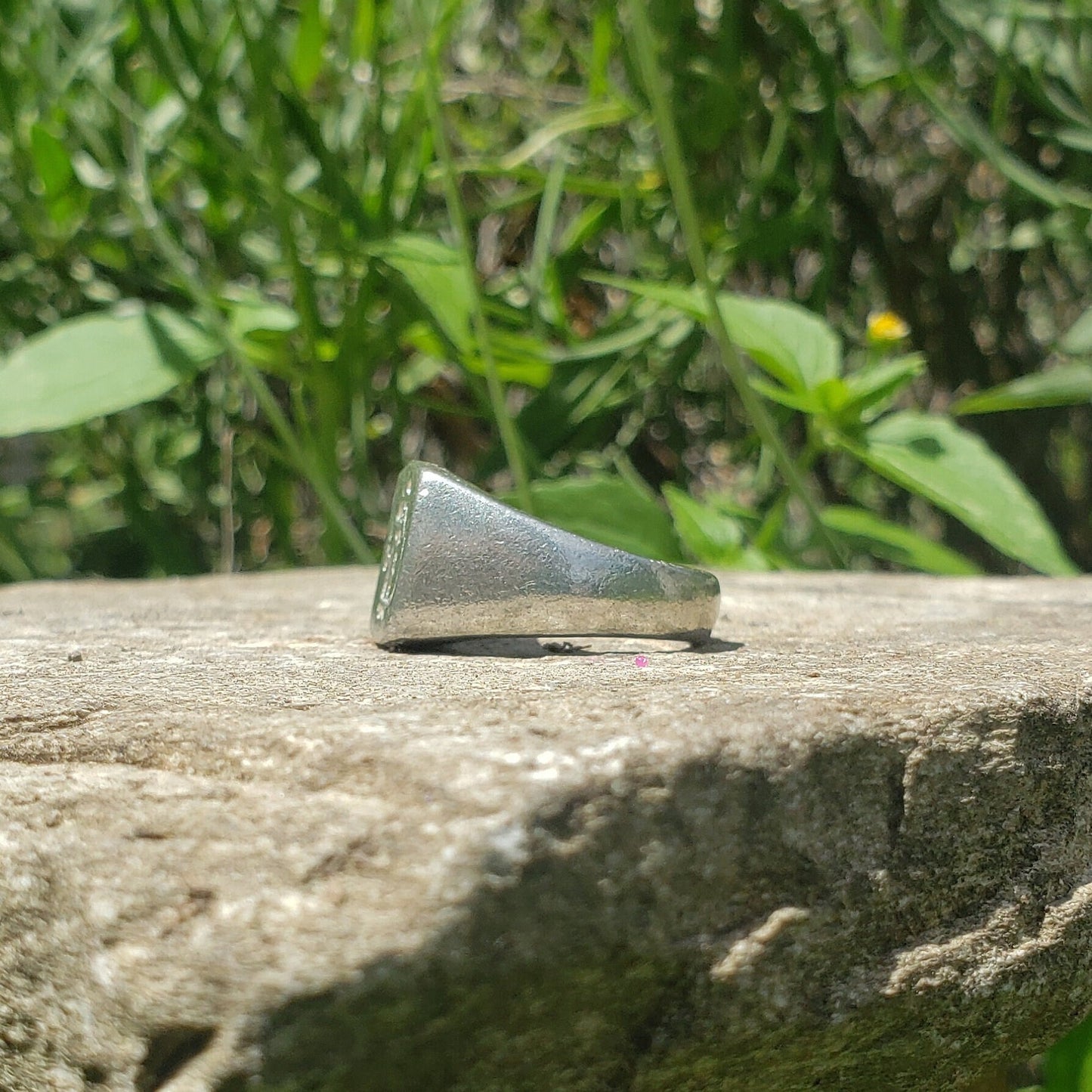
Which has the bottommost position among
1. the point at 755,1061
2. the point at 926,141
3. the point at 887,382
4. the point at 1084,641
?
the point at 755,1061

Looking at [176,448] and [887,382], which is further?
[176,448]

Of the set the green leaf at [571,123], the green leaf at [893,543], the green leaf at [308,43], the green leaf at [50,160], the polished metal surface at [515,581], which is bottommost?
the polished metal surface at [515,581]

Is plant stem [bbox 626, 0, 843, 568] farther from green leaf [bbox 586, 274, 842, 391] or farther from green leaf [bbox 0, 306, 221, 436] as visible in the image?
green leaf [bbox 0, 306, 221, 436]

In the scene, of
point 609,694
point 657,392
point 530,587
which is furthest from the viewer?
point 657,392

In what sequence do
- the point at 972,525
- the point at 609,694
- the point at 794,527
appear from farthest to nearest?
the point at 794,527 < the point at 972,525 < the point at 609,694

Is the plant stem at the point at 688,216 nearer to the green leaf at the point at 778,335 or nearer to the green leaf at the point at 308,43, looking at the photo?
the green leaf at the point at 778,335

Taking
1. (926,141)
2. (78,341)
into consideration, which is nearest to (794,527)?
(926,141)

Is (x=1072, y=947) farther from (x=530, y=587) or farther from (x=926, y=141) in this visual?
(x=926, y=141)

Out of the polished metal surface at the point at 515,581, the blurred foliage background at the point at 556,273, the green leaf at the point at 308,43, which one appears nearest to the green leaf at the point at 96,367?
the blurred foliage background at the point at 556,273
